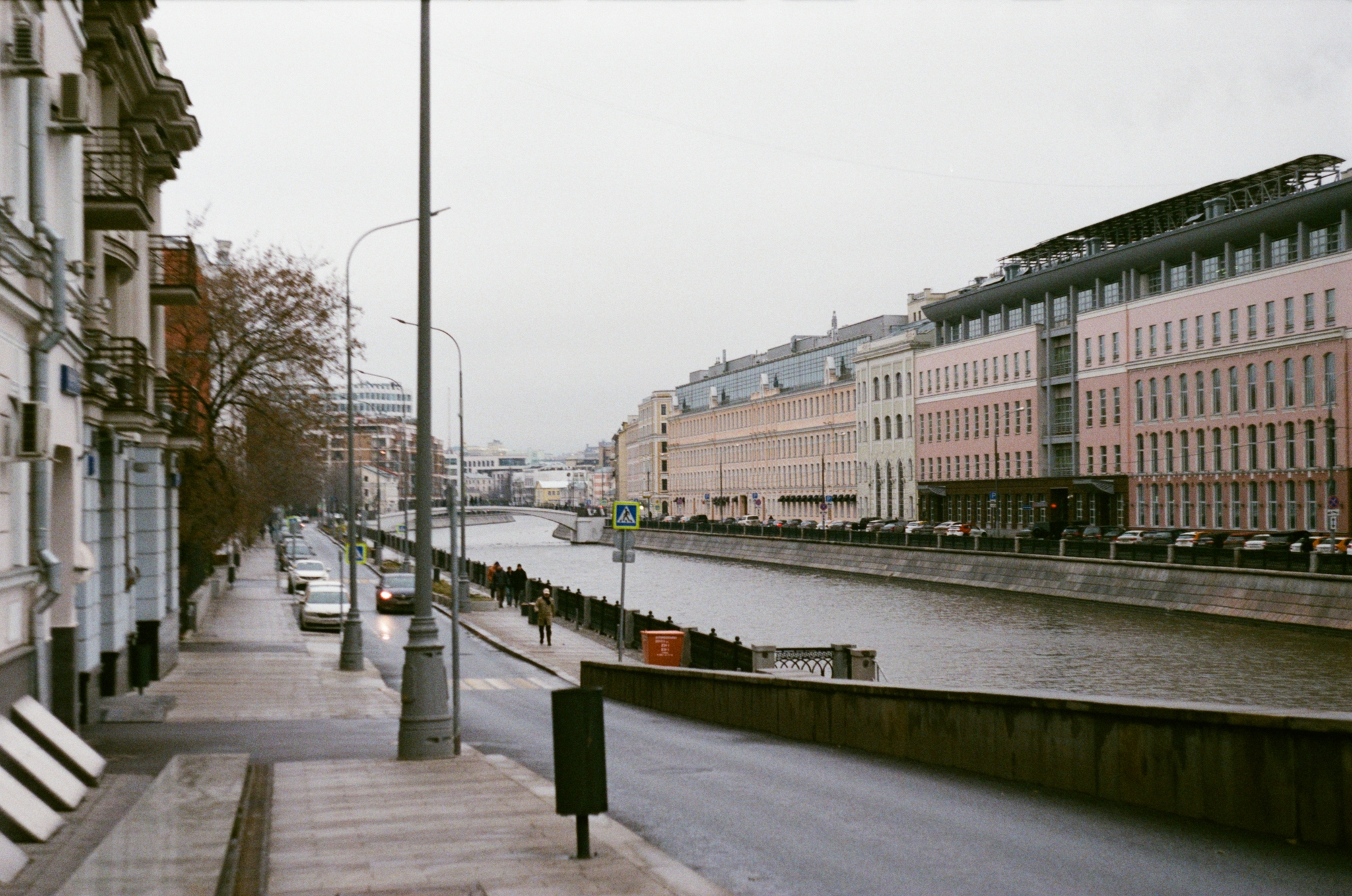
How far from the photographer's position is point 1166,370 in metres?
82.8

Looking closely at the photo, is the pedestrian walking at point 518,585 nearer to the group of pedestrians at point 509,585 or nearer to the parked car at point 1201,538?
the group of pedestrians at point 509,585

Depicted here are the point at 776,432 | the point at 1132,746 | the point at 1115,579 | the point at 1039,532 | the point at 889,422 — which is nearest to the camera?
the point at 1132,746

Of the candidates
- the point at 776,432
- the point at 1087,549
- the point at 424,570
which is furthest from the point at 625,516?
the point at 776,432

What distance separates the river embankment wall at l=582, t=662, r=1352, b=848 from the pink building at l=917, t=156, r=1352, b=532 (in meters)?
56.8

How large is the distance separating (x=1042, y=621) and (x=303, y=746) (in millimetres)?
40651

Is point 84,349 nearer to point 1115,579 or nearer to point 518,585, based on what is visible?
point 518,585

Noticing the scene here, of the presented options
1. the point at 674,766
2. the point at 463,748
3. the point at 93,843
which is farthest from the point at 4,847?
the point at 463,748

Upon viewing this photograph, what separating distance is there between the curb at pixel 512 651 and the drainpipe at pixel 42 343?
12.1m

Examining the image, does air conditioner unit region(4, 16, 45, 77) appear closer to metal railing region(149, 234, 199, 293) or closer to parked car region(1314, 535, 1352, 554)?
metal railing region(149, 234, 199, 293)

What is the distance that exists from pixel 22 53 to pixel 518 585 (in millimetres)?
43453

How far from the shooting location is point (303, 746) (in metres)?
16.7

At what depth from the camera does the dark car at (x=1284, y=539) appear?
57812 mm

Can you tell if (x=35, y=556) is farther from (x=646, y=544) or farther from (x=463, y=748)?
(x=646, y=544)

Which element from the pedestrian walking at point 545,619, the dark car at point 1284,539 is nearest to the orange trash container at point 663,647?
the pedestrian walking at point 545,619
